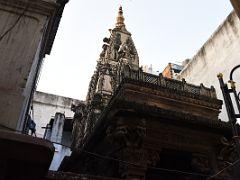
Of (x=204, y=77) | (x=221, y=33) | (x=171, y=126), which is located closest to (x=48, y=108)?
(x=204, y=77)

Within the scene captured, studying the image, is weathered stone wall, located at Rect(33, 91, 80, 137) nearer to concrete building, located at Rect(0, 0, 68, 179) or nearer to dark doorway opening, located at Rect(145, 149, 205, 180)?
dark doorway opening, located at Rect(145, 149, 205, 180)

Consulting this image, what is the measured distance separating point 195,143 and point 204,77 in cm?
898

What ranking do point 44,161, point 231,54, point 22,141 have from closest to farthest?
1. point 22,141
2. point 44,161
3. point 231,54

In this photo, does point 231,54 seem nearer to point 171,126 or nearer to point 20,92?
point 171,126

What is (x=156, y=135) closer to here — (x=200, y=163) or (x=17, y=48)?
(x=200, y=163)

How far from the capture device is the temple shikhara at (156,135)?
32.9 ft

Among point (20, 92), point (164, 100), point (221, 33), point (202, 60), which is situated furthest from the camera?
point (202, 60)

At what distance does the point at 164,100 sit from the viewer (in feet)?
41.3

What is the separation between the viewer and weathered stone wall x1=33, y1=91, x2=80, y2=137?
2447cm

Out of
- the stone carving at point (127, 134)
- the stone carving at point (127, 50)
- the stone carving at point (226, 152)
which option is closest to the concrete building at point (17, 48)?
the stone carving at point (127, 134)

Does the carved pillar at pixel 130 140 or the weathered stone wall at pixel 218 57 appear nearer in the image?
the carved pillar at pixel 130 140

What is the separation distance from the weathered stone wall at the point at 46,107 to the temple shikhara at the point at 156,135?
35.4 ft

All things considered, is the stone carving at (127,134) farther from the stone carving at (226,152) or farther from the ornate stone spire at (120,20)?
the ornate stone spire at (120,20)

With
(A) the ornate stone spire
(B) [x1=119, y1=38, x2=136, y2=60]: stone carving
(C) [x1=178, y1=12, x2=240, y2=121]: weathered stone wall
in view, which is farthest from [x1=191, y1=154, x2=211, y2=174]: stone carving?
(A) the ornate stone spire
